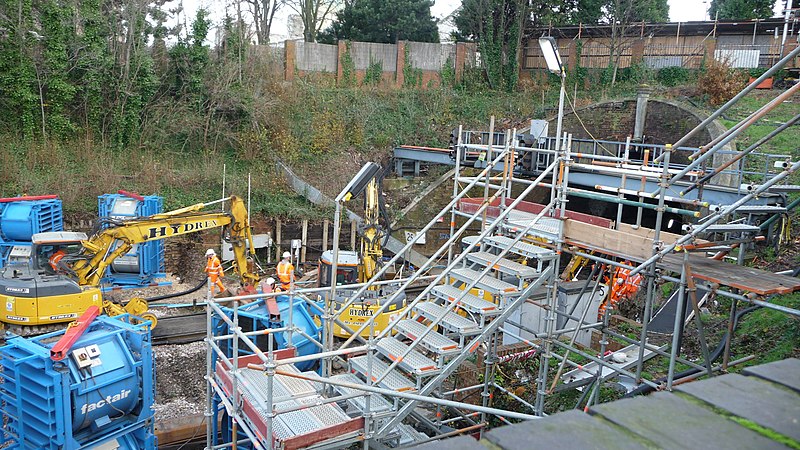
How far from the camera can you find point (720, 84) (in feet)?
85.2

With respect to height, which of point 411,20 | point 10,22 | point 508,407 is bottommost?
point 508,407

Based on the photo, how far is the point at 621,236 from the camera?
301 inches

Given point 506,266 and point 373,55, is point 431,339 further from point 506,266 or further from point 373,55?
point 373,55

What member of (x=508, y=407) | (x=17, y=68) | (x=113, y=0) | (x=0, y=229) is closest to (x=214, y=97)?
(x=113, y=0)

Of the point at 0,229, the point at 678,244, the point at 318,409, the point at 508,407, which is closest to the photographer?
the point at 678,244

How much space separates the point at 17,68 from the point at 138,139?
464 cm

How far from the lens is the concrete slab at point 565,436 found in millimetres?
1883

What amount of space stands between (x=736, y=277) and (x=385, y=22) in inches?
1161

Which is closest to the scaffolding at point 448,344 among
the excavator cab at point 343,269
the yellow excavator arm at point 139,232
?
the yellow excavator arm at point 139,232

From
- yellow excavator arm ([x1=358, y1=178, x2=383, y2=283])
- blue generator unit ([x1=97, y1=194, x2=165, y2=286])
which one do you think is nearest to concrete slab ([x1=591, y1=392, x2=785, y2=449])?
yellow excavator arm ([x1=358, y1=178, x2=383, y2=283])

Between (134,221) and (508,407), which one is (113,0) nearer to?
(134,221)

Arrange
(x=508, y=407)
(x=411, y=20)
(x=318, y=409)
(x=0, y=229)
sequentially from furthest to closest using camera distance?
(x=411, y=20), (x=0, y=229), (x=508, y=407), (x=318, y=409)

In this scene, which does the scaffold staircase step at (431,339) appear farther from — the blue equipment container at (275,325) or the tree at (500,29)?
the tree at (500,29)

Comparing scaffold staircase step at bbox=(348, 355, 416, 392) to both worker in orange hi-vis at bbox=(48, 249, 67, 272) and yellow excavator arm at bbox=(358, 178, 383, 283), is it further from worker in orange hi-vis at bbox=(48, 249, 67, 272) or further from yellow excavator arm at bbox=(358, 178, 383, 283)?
worker in orange hi-vis at bbox=(48, 249, 67, 272)
